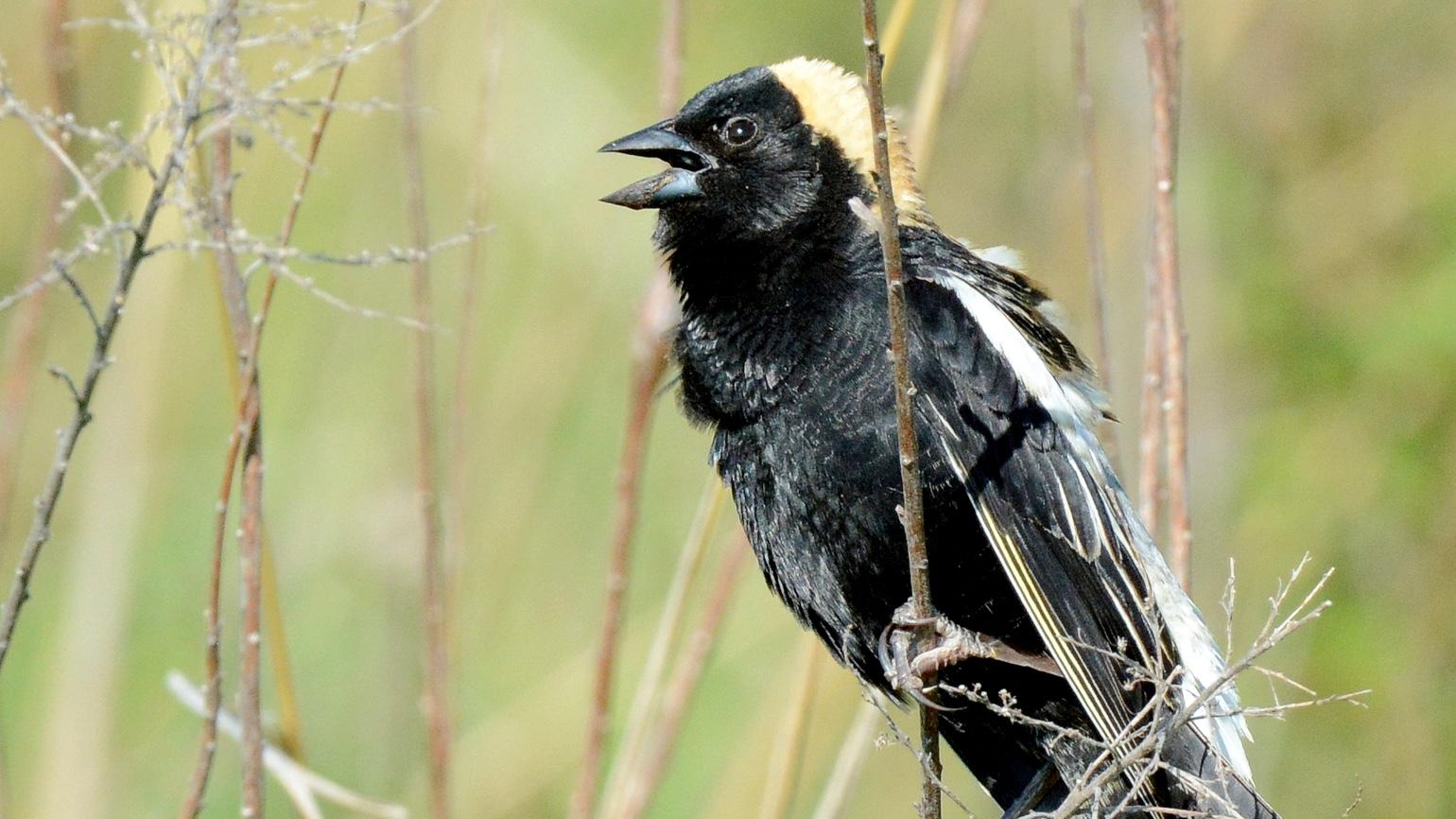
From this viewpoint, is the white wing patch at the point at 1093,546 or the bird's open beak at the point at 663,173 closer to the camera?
the white wing patch at the point at 1093,546

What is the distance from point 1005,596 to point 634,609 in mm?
2386

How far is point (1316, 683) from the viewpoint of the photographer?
4.57m

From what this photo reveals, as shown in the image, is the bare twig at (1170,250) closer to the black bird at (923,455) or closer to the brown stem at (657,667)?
the black bird at (923,455)

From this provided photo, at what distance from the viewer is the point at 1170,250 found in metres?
2.27

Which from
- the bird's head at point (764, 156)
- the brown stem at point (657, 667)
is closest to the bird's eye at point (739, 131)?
the bird's head at point (764, 156)

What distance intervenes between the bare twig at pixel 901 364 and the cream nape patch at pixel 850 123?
1.02 meters

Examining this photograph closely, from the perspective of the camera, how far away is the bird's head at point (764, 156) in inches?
104

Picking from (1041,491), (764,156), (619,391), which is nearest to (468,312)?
(764,156)

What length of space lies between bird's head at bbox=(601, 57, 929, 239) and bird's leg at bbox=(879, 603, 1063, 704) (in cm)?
75

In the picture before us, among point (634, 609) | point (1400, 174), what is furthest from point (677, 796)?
point (1400, 174)

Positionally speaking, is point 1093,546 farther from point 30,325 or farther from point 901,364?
point 30,325

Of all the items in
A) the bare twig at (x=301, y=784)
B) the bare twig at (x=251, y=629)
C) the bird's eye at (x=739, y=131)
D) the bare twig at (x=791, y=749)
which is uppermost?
the bird's eye at (x=739, y=131)

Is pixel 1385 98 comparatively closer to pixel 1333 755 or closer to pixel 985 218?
pixel 985 218

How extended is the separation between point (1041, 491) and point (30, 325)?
1.61 meters
